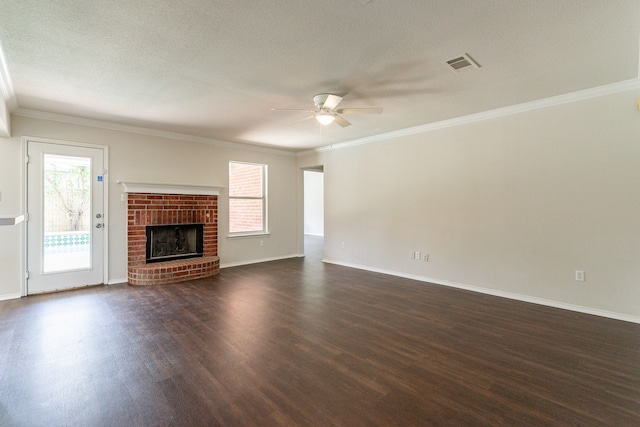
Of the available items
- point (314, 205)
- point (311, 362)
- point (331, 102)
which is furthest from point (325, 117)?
point (314, 205)

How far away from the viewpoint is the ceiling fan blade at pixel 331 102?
3181 mm

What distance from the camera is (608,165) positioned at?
3.32m

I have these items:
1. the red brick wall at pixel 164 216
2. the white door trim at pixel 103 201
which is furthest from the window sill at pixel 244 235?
the white door trim at pixel 103 201

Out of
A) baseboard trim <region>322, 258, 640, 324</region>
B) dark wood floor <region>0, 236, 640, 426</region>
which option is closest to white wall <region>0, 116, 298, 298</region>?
dark wood floor <region>0, 236, 640, 426</region>

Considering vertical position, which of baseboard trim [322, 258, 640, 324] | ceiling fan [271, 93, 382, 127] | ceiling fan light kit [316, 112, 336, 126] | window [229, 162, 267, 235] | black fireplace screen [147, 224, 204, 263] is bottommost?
baseboard trim [322, 258, 640, 324]

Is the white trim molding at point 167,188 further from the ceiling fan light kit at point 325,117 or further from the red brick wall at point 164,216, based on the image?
the ceiling fan light kit at point 325,117

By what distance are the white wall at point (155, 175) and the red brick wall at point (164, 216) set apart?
0.13m

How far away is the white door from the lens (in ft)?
13.5

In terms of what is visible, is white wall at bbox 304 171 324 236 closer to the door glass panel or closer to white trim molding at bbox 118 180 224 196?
white trim molding at bbox 118 180 224 196

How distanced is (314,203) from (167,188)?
26.8ft

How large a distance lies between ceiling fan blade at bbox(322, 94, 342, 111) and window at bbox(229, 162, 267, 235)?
3.40 meters

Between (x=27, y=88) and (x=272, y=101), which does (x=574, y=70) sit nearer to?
(x=272, y=101)

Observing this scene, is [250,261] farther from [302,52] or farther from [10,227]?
[302,52]

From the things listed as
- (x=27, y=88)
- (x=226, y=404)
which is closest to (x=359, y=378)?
(x=226, y=404)
